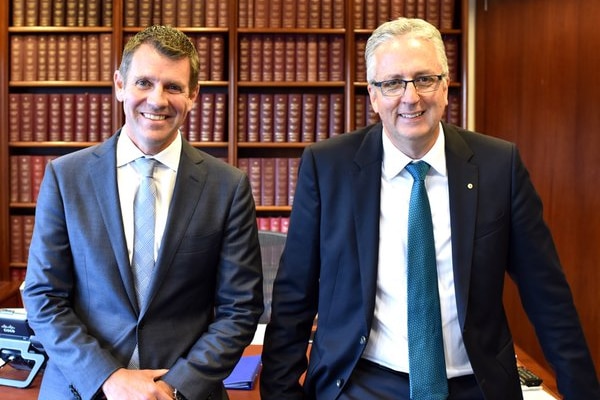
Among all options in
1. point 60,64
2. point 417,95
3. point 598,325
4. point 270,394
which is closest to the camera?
point 417,95

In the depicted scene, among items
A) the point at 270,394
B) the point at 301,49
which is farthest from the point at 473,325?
the point at 301,49

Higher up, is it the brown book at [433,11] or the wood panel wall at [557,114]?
the brown book at [433,11]

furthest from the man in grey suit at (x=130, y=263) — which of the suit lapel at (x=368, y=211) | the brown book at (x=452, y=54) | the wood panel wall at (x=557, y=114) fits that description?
the brown book at (x=452, y=54)

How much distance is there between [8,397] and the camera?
1.82 metres

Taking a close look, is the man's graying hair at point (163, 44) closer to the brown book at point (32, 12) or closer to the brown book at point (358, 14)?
the brown book at point (358, 14)

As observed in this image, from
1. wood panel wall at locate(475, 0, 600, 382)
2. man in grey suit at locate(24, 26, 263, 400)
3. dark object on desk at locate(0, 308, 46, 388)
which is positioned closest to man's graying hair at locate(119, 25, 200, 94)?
man in grey suit at locate(24, 26, 263, 400)

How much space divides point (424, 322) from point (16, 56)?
353 cm

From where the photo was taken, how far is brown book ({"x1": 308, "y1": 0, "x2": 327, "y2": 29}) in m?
4.20

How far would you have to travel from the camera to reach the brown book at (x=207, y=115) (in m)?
4.23

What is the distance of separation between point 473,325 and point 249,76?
292 cm

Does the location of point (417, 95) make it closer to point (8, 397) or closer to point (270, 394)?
point (270, 394)

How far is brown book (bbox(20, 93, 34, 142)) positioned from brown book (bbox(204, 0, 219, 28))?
1.21m

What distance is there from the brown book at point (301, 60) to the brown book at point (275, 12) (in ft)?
0.54

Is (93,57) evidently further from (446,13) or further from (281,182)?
(446,13)
